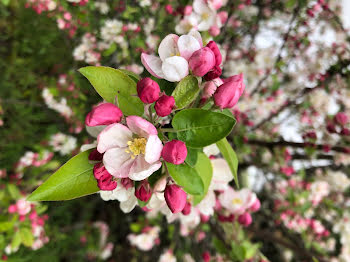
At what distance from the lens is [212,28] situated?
119 cm

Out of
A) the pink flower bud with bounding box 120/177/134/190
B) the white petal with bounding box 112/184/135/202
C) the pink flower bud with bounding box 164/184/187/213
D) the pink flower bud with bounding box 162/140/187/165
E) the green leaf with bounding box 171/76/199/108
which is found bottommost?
the white petal with bounding box 112/184/135/202

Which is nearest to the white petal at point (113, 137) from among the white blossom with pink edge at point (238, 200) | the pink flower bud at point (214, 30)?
the white blossom with pink edge at point (238, 200)

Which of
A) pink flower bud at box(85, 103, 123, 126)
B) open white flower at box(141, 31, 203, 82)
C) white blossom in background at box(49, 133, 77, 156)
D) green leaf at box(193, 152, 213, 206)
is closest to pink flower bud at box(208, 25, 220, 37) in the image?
open white flower at box(141, 31, 203, 82)

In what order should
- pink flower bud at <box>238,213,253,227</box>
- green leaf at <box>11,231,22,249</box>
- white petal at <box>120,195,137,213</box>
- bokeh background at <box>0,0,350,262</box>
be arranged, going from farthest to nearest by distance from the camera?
bokeh background at <box>0,0,350,262</box> < green leaf at <box>11,231,22,249</box> < pink flower bud at <box>238,213,253,227</box> < white petal at <box>120,195,137,213</box>

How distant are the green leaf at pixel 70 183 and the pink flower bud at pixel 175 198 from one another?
0.56 feet

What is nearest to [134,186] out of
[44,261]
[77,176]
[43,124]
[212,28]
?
[77,176]

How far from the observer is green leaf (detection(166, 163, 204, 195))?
584 millimetres

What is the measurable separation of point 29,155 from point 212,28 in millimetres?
1498

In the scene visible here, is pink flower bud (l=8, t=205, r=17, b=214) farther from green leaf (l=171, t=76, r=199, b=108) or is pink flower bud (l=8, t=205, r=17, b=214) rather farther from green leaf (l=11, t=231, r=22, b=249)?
green leaf (l=171, t=76, r=199, b=108)

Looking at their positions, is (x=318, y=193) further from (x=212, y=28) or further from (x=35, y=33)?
(x=35, y=33)

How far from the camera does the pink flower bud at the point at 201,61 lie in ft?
1.84

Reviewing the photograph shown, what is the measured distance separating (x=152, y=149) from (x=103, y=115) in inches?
5.0

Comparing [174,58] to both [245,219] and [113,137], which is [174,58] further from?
[245,219]

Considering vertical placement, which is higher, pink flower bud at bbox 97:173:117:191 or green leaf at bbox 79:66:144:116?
green leaf at bbox 79:66:144:116
